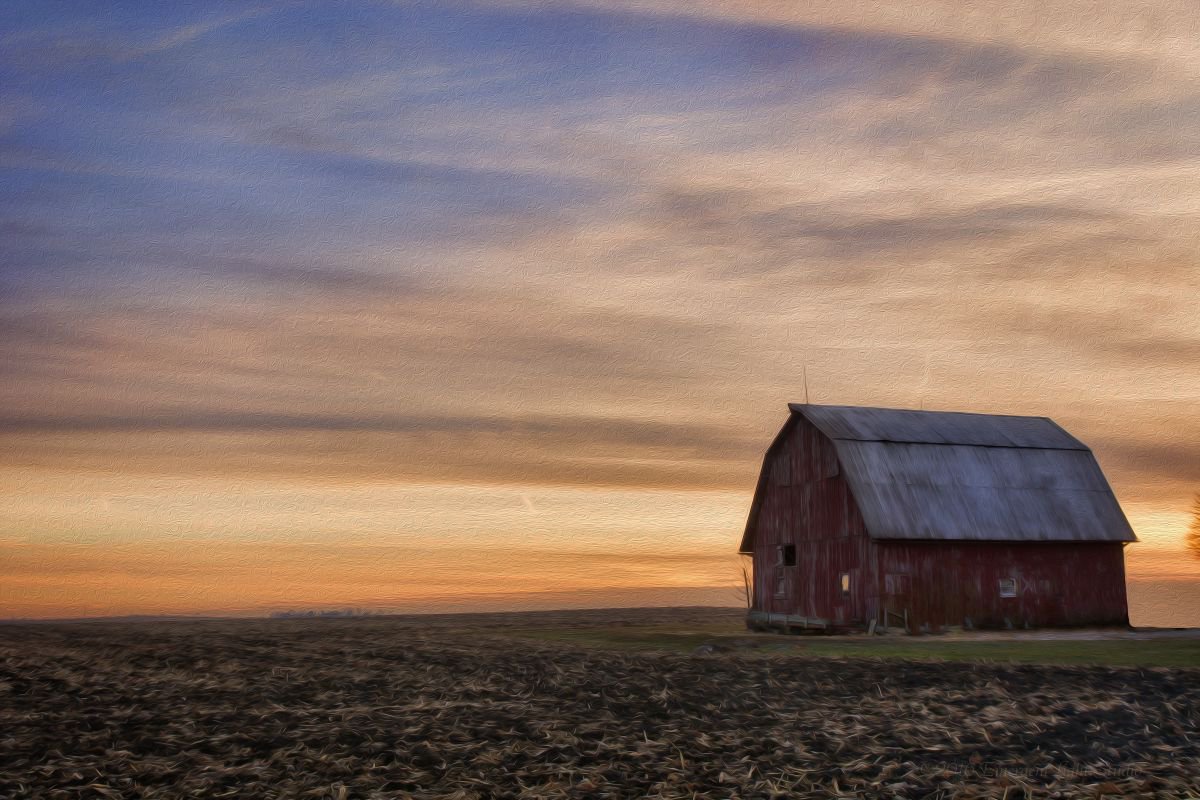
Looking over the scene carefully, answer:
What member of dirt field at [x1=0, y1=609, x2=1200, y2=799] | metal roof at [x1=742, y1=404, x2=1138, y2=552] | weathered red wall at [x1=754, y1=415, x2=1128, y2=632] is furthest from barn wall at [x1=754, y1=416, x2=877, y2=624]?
dirt field at [x1=0, y1=609, x2=1200, y2=799]

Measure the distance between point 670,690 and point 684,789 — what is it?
674cm

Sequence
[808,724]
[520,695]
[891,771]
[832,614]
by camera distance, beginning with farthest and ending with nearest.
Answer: [832,614] → [520,695] → [808,724] → [891,771]

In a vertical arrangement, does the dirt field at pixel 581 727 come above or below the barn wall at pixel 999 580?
below

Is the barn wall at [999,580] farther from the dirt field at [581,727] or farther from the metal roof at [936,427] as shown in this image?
the dirt field at [581,727]

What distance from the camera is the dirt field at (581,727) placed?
40.5ft

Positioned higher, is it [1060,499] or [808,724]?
[1060,499]

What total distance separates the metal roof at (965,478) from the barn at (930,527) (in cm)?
5

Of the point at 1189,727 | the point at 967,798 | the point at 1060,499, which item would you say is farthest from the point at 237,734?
the point at 1060,499

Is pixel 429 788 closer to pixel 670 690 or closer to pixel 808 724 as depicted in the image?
pixel 808 724

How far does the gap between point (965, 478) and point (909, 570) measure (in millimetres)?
4991

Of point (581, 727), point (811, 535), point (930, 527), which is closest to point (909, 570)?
point (930, 527)

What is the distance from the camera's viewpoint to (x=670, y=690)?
18.8 m

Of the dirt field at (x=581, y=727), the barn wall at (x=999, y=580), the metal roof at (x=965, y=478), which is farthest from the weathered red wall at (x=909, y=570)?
the dirt field at (x=581, y=727)

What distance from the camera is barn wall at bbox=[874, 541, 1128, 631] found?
121ft
